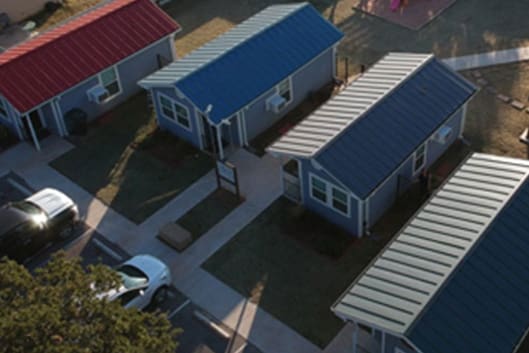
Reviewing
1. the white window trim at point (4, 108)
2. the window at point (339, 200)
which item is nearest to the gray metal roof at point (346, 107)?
the window at point (339, 200)

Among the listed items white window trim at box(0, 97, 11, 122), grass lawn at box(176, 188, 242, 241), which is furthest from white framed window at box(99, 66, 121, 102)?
grass lawn at box(176, 188, 242, 241)

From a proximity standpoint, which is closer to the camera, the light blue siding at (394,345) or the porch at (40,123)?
the light blue siding at (394,345)

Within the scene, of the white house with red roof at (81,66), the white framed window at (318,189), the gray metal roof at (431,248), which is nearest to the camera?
the gray metal roof at (431,248)

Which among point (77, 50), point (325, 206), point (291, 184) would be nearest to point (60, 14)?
point (77, 50)

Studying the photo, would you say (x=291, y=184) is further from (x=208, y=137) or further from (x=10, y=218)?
(x=10, y=218)

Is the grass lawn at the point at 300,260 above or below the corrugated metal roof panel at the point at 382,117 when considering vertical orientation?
below

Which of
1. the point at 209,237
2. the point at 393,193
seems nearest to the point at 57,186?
the point at 209,237

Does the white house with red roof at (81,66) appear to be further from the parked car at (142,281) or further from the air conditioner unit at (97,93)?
the parked car at (142,281)

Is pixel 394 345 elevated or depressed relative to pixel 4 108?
depressed

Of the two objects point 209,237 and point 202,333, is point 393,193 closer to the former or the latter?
point 209,237
